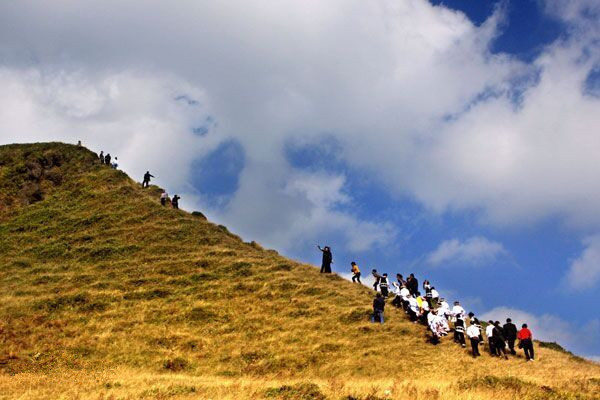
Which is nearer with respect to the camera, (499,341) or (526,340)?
(499,341)

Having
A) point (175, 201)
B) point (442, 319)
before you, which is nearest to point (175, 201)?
point (175, 201)

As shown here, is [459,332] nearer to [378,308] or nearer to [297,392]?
[378,308]

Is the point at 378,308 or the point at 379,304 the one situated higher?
the point at 379,304

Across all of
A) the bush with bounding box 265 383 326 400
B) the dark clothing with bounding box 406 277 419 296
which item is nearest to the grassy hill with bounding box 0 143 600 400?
the bush with bounding box 265 383 326 400

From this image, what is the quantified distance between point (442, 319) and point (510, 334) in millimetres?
3798

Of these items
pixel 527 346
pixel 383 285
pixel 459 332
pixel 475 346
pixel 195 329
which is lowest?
pixel 195 329

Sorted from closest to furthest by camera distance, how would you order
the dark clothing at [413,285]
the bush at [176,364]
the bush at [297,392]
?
the bush at [297,392], the bush at [176,364], the dark clothing at [413,285]

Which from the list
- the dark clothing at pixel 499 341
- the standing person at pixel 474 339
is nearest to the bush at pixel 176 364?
the standing person at pixel 474 339

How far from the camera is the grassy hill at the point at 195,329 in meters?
21.4

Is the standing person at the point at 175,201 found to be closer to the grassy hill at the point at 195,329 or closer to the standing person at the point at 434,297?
the grassy hill at the point at 195,329

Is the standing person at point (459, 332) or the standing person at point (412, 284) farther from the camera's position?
the standing person at point (412, 284)

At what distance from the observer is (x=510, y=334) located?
97.9 feet

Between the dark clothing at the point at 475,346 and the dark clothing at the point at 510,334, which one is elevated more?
the dark clothing at the point at 510,334

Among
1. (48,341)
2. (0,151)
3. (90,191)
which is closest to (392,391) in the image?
(48,341)
